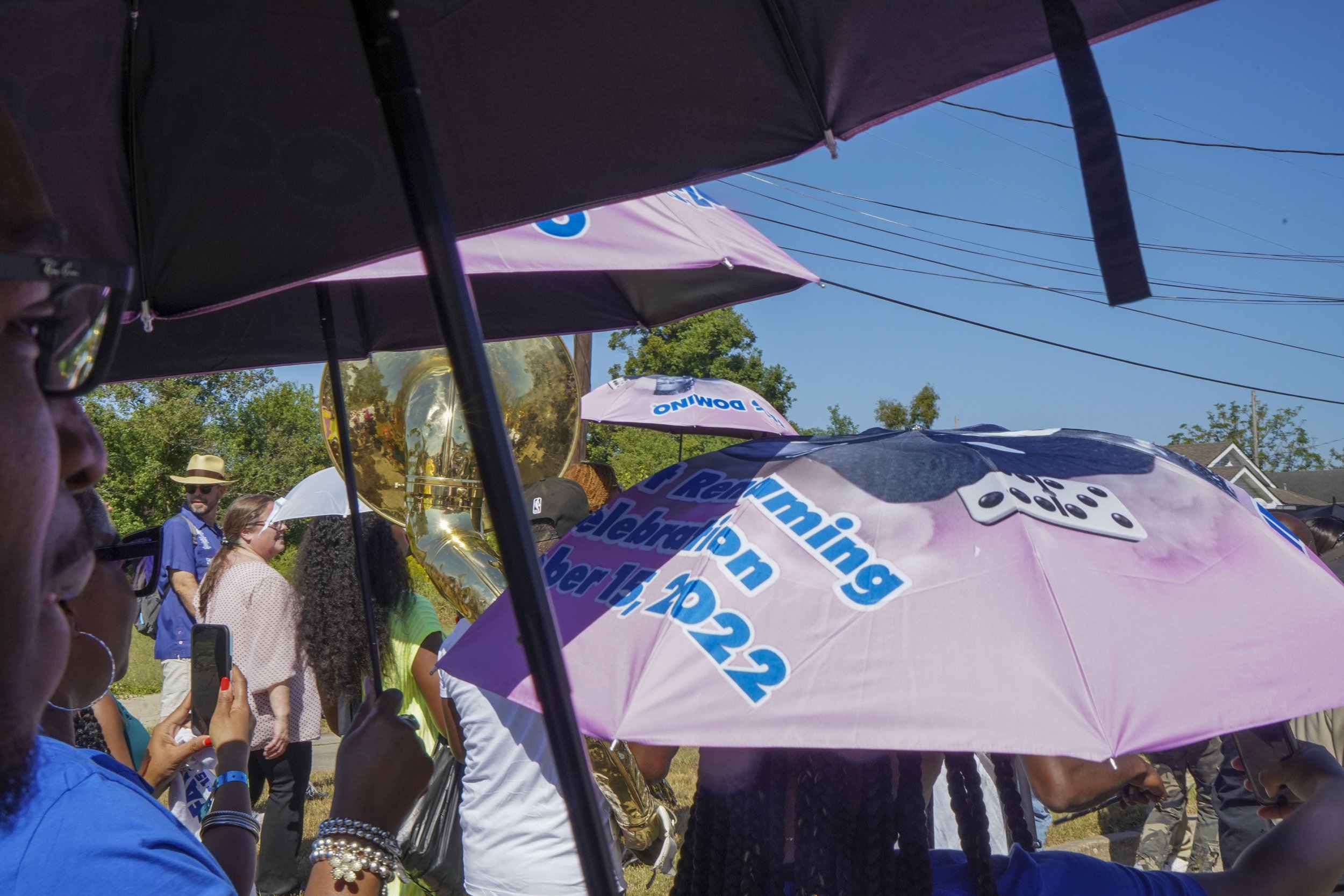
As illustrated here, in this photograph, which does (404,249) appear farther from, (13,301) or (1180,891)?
(1180,891)

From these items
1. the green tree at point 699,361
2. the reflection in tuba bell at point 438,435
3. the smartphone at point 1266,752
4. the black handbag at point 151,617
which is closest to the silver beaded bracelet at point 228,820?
the smartphone at point 1266,752

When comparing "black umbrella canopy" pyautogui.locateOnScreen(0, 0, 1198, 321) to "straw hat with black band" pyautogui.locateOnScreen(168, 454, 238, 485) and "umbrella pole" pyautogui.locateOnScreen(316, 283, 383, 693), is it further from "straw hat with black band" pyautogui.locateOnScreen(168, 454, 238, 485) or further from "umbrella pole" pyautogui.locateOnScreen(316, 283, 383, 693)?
"straw hat with black band" pyautogui.locateOnScreen(168, 454, 238, 485)

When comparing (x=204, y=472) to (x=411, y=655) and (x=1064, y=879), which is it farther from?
(x=1064, y=879)

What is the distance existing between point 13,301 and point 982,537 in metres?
1.29

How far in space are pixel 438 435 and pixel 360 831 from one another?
3284 millimetres

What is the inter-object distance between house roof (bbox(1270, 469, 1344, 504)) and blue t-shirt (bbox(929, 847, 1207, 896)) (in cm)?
4793

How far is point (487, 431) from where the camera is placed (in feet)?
2.68

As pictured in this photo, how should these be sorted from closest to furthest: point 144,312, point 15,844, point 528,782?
point 15,844
point 144,312
point 528,782

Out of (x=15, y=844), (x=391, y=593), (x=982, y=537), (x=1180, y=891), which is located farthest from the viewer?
(x=391, y=593)

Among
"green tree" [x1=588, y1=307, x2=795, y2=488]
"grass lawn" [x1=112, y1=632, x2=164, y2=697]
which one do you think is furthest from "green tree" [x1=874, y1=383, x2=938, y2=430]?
"grass lawn" [x1=112, y1=632, x2=164, y2=697]

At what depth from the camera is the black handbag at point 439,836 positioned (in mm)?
3279

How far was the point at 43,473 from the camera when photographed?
83 cm

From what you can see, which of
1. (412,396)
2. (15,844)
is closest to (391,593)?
(412,396)

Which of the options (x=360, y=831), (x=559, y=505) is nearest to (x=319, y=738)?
(x=559, y=505)
